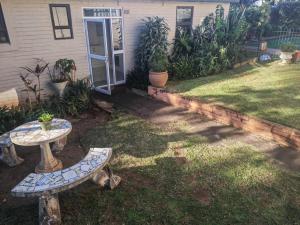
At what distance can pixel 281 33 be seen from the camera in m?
16.3

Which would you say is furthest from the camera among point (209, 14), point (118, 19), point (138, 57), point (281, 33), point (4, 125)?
point (281, 33)

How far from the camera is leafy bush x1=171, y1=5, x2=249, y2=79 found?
9156mm

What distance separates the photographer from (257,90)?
7191 mm

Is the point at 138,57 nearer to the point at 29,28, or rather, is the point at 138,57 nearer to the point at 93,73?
the point at 93,73

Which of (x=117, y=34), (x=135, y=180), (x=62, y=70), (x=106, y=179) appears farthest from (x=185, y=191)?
(x=117, y=34)

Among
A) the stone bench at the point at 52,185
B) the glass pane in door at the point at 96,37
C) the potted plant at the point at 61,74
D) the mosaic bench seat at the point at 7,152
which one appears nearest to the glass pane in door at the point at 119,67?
the glass pane in door at the point at 96,37

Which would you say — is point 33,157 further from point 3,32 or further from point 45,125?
point 3,32

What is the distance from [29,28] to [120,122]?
11.6 ft

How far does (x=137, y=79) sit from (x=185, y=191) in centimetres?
546

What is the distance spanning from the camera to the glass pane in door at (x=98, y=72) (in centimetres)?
816

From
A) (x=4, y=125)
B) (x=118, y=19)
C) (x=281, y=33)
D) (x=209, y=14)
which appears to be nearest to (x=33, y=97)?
(x=4, y=125)

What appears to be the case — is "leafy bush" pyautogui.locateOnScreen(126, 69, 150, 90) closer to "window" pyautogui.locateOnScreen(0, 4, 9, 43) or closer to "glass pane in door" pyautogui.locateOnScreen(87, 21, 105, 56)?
"glass pane in door" pyautogui.locateOnScreen(87, 21, 105, 56)

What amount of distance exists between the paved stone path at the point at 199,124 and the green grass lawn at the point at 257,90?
608 millimetres

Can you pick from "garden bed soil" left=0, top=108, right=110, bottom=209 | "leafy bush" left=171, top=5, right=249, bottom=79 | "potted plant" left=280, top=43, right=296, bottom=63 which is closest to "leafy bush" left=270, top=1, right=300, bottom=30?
"potted plant" left=280, top=43, right=296, bottom=63
